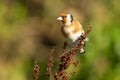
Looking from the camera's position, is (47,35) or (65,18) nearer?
(65,18)

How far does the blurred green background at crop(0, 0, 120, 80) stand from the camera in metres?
7.10

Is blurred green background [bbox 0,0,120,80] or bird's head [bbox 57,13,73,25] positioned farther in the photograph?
blurred green background [bbox 0,0,120,80]

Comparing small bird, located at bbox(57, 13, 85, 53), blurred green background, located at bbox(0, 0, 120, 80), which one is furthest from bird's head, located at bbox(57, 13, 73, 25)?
blurred green background, located at bbox(0, 0, 120, 80)

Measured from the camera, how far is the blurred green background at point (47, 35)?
23.3ft

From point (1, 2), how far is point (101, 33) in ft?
9.07

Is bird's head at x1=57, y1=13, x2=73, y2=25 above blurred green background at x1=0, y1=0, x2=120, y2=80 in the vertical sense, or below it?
above

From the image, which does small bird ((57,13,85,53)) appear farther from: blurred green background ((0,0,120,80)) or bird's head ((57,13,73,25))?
blurred green background ((0,0,120,80))

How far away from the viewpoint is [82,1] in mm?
Answer: 9359

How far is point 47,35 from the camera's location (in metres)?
9.89

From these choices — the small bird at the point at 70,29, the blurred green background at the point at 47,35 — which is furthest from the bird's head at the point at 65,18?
the blurred green background at the point at 47,35

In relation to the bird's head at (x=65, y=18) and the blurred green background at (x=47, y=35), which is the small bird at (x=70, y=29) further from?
the blurred green background at (x=47, y=35)

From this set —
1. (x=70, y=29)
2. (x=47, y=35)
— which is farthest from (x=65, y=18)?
(x=47, y=35)

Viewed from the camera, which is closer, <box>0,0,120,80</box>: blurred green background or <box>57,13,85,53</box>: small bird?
<box>57,13,85,53</box>: small bird

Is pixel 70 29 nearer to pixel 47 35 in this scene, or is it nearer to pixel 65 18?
pixel 65 18
